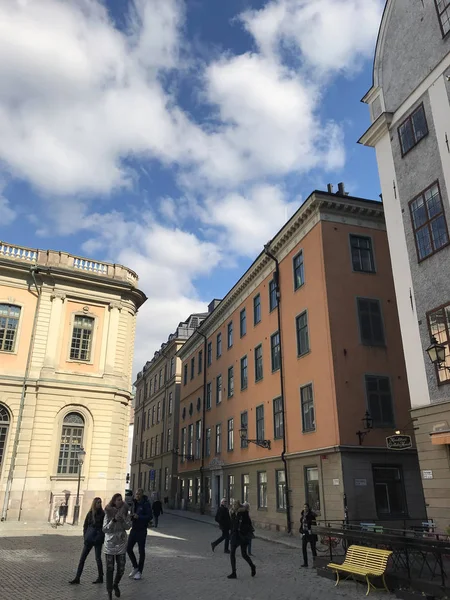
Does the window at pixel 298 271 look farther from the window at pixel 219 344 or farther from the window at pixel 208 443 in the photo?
the window at pixel 208 443

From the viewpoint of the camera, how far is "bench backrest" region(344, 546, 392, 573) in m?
9.70

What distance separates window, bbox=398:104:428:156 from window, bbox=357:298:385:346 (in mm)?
7301

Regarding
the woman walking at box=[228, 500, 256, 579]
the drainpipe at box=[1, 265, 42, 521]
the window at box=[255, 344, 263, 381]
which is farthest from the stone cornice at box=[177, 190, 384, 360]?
the woman walking at box=[228, 500, 256, 579]

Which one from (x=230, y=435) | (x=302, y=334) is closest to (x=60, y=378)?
(x=230, y=435)

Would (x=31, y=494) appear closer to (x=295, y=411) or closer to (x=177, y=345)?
(x=295, y=411)

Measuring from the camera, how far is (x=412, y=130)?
1602 cm

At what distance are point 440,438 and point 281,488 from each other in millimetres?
12082

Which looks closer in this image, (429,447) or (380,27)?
(429,447)

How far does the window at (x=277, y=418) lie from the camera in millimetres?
23891

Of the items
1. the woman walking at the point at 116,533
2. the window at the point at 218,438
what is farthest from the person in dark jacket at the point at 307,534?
the window at the point at 218,438

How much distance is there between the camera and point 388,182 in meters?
17.0

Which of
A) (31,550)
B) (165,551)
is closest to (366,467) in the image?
(165,551)

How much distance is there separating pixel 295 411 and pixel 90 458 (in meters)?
11.8

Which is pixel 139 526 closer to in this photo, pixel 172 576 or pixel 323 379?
pixel 172 576
